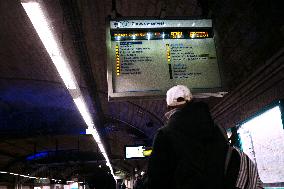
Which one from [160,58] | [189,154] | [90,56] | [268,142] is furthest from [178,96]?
[90,56]

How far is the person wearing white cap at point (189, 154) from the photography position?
1.83 m

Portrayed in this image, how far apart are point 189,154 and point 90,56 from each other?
563 cm

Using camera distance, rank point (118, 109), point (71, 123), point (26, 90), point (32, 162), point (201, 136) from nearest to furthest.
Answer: point (201, 136) → point (26, 90) → point (118, 109) → point (71, 123) → point (32, 162)

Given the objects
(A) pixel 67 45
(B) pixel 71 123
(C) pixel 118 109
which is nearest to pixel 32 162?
(B) pixel 71 123

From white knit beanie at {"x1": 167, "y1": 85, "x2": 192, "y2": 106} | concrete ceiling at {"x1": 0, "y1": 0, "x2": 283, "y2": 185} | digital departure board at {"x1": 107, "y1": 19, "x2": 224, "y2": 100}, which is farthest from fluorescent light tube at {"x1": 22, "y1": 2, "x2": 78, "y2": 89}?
white knit beanie at {"x1": 167, "y1": 85, "x2": 192, "y2": 106}

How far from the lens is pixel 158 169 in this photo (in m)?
1.91

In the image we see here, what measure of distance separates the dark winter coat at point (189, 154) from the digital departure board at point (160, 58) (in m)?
1.56

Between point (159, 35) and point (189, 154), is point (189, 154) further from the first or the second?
point (159, 35)

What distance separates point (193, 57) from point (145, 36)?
646 mm

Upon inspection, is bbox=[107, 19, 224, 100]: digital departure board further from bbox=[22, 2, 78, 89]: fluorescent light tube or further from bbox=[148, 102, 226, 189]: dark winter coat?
bbox=[148, 102, 226, 189]: dark winter coat

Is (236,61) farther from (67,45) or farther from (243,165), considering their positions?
(67,45)

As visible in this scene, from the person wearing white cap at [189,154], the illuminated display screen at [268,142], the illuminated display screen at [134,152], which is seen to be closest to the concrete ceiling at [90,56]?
the illuminated display screen at [268,142]

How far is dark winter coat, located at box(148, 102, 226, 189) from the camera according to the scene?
5.98ft

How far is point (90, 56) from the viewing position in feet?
23.4
